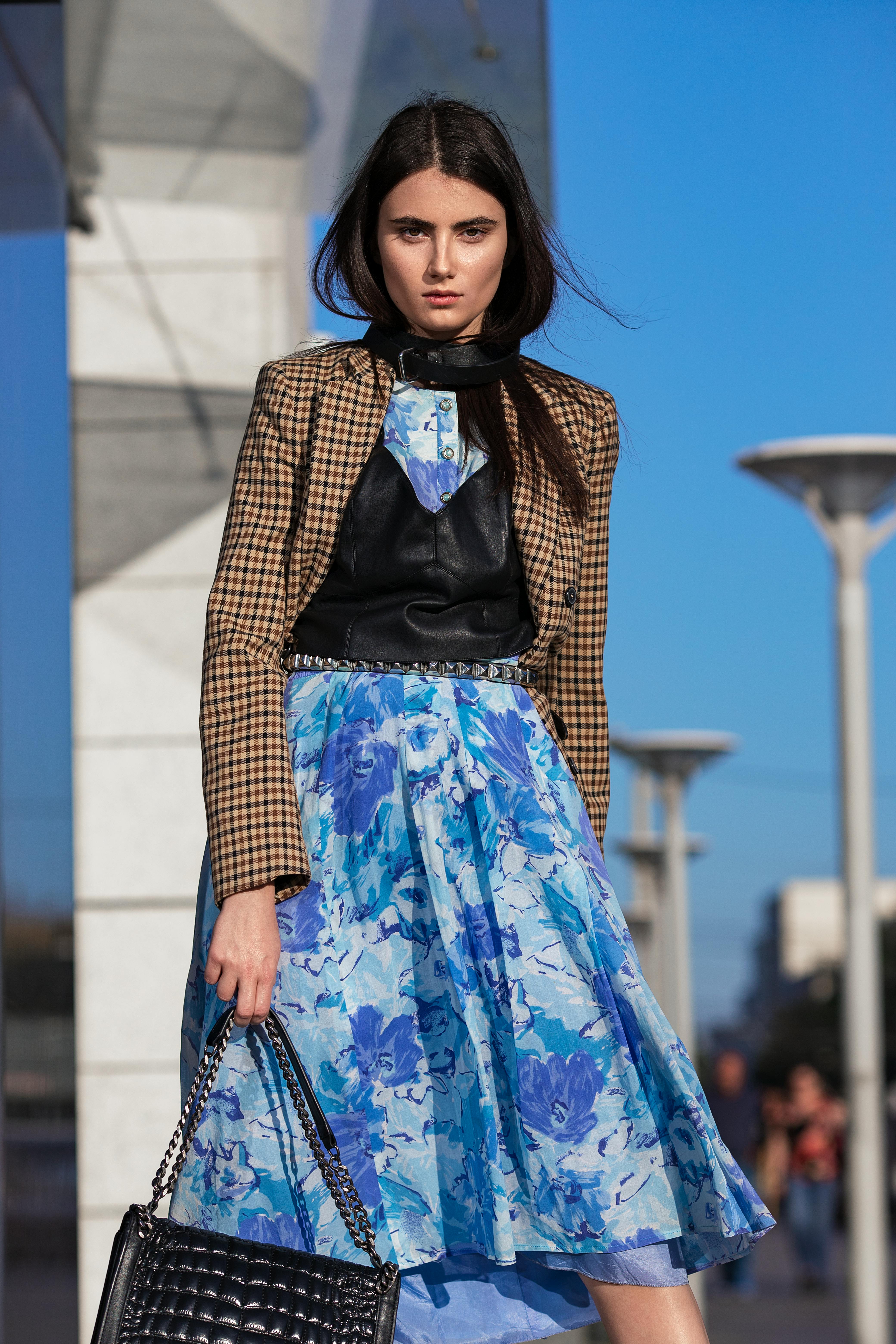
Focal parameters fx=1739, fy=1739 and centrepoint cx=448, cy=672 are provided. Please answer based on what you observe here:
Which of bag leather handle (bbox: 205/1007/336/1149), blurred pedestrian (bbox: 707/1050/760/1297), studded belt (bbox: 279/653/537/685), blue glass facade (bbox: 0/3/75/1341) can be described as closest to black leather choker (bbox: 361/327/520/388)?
studded belt (bbox: 279/653/537/685)

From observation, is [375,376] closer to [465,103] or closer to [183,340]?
[465,103]

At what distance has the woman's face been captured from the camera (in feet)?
7.24

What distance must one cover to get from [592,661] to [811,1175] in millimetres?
13458

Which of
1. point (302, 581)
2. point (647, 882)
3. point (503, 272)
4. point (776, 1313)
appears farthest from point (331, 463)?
point (647, 882)

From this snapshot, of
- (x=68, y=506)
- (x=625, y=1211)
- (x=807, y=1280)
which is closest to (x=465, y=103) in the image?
(x=625, y=1211)

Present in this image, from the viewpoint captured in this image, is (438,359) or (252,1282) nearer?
(252,1282)

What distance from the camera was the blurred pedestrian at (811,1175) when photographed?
583 inches

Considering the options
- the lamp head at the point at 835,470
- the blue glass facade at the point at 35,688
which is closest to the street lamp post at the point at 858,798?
the lamp head at the point at 835,470

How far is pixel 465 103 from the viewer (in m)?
2.30

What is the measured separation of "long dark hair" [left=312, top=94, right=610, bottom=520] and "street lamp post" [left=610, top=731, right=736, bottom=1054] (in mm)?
17194

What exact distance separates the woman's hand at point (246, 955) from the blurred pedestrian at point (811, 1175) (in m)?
13.6

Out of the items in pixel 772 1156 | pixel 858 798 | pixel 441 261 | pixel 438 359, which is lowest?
pixel 772 1156

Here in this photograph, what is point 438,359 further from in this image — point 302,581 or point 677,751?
point 677,751

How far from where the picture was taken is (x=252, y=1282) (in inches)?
76.9
